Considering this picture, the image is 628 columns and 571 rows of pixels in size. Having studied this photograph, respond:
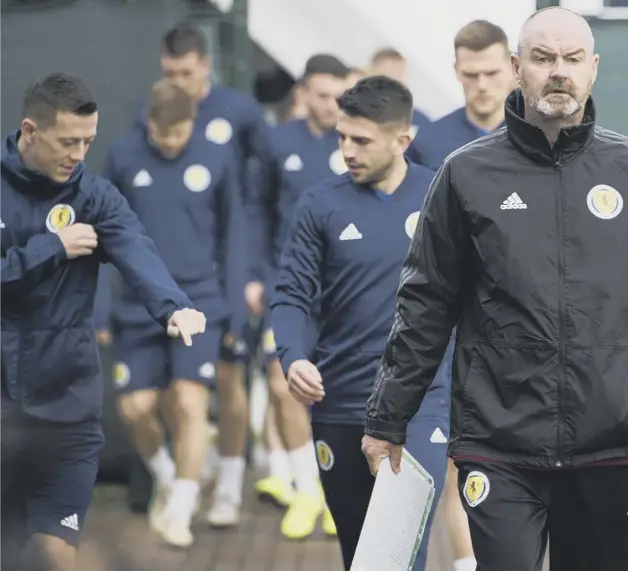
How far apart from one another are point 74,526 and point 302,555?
80.3 inches

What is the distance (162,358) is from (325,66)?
5.15 ft

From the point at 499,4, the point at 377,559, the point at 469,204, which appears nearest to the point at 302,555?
the point at 499,4

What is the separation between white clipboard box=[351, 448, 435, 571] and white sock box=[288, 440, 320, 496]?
3.66 meters

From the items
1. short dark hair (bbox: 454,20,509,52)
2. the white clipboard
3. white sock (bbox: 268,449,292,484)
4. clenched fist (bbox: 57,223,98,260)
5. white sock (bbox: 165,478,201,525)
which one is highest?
short dark hair (bbox: 454,20,509,52)

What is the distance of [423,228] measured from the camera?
14.4 feet

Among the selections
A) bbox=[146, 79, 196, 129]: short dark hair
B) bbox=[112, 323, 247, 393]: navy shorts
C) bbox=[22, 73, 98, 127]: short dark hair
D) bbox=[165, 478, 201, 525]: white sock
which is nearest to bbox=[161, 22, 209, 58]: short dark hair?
bbox=[146, 79, 196, 129]: short dark hair

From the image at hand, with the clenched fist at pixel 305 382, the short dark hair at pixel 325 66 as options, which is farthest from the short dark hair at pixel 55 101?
the short dark hair at pixel 325 66

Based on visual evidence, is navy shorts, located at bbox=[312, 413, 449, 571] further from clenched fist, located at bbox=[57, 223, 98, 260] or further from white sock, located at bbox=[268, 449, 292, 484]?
white sock, located at bbox=[268, 449, 292, 484]

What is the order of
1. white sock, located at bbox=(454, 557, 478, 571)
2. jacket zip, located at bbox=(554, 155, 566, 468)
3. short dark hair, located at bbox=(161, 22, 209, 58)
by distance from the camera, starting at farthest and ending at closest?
short dark hair, located at bbox=(161, 22, 209, 58), white sock, located at bbox=(454, 557, 478, 571), jacket zip, located at bbox=(554, 155, 566, 468)

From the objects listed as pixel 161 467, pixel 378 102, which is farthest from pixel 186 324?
pixel 161 467

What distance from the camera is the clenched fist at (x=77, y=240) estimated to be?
5.59m

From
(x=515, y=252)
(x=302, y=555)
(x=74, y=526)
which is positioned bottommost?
(x=302, y=555)

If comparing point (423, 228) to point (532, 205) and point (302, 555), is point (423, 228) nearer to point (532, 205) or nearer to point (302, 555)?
point (532, 205)

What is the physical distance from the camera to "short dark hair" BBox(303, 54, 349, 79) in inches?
330
